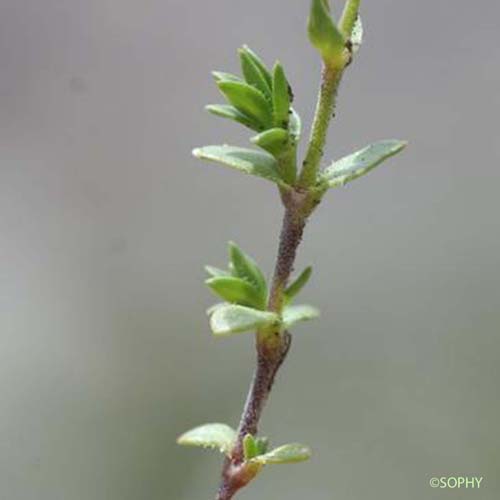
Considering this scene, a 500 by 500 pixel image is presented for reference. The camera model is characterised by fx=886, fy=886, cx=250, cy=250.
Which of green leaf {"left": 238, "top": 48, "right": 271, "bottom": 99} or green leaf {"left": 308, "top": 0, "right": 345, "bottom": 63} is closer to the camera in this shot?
green leaf {"left": 308, "top": 0, "right": 345, "bottom": 63}

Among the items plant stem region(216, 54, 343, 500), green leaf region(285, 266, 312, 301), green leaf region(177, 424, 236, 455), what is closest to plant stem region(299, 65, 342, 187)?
plant stem region(216, 54, 343, 500)

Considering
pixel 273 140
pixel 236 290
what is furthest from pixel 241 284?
pixel 273 140

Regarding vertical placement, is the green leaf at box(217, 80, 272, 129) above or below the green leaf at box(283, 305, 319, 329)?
above

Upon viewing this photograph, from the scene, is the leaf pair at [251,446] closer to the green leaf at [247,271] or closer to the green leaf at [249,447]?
the green leaf at [249,447]

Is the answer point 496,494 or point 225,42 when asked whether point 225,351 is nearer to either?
point 496,494

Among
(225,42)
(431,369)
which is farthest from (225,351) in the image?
(225,42)

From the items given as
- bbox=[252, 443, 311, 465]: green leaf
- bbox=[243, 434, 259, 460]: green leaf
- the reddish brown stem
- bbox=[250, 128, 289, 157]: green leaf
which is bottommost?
bbox=[252, 443, 311, 465]: green leaf

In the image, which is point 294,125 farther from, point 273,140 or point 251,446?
point 251,446

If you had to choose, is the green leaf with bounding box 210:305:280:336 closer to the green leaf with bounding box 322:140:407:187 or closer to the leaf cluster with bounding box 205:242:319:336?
the leaf cluster with bounding box 205:242:319:336
